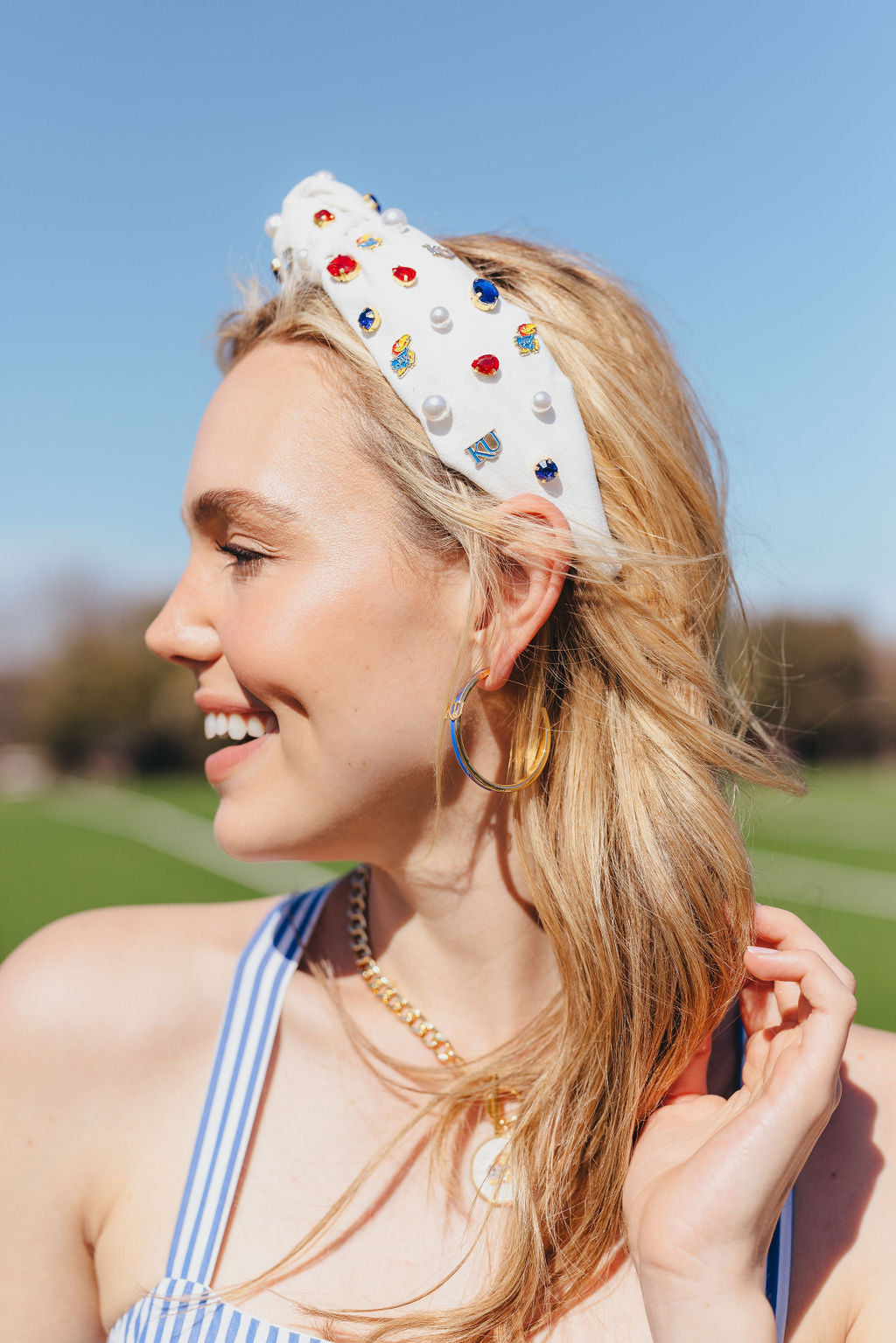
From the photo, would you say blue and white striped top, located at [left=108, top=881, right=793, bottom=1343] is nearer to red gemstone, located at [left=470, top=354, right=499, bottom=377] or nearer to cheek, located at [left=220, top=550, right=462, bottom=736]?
cheek, located at [left=220, top=550, right=462, bottom=736]

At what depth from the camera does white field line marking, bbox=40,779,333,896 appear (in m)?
12.4

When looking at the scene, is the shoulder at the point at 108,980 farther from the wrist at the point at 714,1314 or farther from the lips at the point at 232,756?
the wrist at the point at 714,1314

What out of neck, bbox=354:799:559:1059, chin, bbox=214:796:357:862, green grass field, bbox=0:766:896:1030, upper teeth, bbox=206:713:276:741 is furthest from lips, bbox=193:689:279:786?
green grass field, bbox=0:766:896:1030

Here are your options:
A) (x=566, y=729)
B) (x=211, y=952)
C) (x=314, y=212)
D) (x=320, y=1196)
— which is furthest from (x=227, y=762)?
(x=314, y=212)

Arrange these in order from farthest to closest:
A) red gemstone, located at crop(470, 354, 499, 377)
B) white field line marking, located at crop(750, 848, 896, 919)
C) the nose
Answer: white field line marking, located at crop(750, 848, 896, 919)
the nose
red gemstone, located at crop(470, 354, 499, 377)

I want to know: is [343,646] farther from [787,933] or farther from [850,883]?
[850,883]

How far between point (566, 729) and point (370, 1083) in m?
0.81

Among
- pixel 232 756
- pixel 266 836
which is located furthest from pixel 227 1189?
pixel 232 756

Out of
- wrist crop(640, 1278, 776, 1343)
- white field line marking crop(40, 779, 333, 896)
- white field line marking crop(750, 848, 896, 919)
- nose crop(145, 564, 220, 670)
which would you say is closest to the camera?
wrist crop(640, 1278, 776, 1343)

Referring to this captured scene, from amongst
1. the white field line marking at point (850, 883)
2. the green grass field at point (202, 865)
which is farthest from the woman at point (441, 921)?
the white field line marking at point (850, 883)

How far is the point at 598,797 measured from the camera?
1983 millimetres

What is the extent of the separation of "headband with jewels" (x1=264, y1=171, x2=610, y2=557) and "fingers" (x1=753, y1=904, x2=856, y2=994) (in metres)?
0.76

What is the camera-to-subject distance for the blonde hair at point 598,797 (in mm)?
1834

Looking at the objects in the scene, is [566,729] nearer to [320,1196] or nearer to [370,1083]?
[370,1083]
